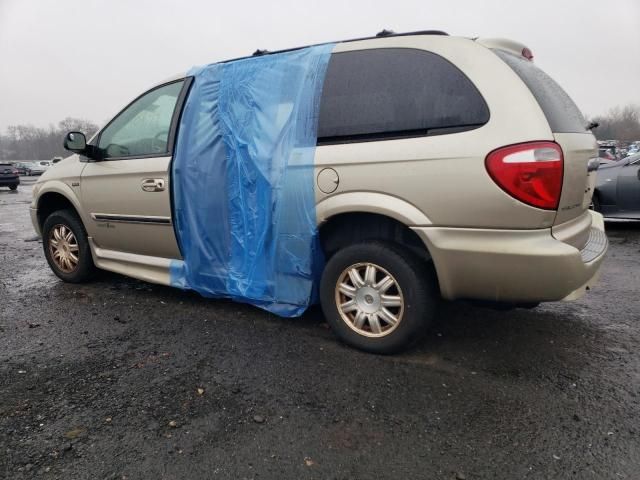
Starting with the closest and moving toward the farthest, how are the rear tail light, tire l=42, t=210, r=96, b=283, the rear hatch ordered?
the rear tail light, the rear hatch, tire l=42, t=210, r=96, b=283

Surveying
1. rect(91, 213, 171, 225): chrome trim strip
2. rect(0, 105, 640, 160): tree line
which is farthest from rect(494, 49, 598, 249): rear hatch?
rect(0, 105, 640, 160): tree line

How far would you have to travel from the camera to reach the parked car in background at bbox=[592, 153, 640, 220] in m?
A: 7.29

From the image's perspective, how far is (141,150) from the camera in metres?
3.82

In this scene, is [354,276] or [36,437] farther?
[354,276]

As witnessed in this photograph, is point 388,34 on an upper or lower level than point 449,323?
upper

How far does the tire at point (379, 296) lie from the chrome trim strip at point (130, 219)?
151cm

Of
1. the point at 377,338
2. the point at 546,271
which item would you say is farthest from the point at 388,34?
the point at 377,338

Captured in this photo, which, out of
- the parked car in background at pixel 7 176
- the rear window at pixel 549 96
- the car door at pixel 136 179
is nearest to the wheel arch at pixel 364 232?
the rear window at pixel 549 96

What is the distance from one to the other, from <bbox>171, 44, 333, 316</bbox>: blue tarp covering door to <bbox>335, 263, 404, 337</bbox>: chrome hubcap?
285 mm

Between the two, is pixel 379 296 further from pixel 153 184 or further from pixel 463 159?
pixel 153 184

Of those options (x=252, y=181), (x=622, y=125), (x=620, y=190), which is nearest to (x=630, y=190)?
(x=620, y=190)

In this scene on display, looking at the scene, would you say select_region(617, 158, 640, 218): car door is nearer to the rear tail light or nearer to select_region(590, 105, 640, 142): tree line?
the rear tail light

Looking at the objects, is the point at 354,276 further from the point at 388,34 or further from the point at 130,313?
the point at 130,313

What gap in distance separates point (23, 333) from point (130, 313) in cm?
75
